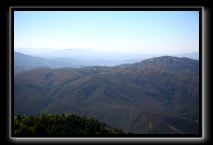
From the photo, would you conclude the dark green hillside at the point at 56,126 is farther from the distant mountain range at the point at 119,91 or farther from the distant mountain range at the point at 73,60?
the distant mountain range at the point at 119,91

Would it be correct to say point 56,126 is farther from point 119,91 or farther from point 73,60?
point 119,91

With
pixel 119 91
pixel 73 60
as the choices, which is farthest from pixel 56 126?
pixel 119 91

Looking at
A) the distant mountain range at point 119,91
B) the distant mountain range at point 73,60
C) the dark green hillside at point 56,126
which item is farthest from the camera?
the distant mountain range at point 119,91

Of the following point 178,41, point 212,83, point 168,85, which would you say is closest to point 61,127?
point 212,83

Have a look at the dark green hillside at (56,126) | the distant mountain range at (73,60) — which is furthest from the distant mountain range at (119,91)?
the dark green hillside at (56,126)

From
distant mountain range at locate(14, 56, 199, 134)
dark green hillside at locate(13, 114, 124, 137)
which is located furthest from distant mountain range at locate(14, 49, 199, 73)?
dark green hillside at locate(13, 114, 124, 137)
